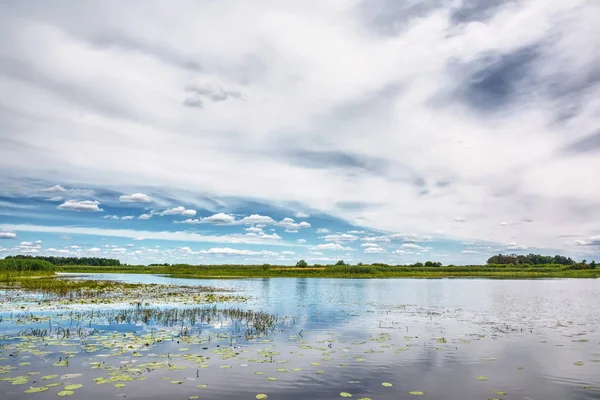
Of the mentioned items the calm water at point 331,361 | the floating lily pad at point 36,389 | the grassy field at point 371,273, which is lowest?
the calm water at point 331,361

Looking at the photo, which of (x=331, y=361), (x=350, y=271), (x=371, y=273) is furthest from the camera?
(x=350, y=271)

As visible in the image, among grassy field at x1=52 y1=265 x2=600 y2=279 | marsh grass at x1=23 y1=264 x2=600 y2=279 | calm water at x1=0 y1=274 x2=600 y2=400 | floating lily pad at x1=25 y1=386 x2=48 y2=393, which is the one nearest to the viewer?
floating lily pad at x1=25 y1=386 x2=48 y2=393

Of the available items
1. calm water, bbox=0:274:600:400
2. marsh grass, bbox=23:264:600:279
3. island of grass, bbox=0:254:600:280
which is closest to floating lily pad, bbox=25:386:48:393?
calm water, bbox=0:274:600:400

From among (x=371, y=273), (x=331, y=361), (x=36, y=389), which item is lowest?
(x=331, y=361)

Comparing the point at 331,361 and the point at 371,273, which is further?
the point at 371,273

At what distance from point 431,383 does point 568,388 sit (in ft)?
14.4

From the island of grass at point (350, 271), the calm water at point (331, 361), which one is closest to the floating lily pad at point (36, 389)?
the calm water at point (331, 361)

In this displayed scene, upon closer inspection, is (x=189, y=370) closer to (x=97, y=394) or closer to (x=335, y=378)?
(x=97, y=394)

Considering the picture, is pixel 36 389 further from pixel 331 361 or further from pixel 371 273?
pixel 371 273

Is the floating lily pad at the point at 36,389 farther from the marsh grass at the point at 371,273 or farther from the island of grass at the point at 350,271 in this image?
the marsh grass at the point at 371,273

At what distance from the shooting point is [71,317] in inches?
990

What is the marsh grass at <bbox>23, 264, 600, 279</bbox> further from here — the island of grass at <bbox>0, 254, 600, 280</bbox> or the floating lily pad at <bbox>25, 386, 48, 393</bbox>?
the floating lily pad at <bbox>25, 386, 48, 393</bbox>

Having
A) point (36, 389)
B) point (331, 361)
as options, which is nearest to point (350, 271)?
point (331, 361)

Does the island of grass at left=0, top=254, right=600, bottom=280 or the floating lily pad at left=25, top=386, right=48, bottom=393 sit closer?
the floating lily pad at left=25, top=386, right=48, bottom=393
